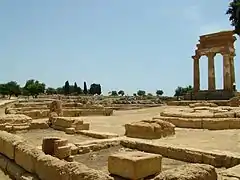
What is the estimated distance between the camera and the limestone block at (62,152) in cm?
827

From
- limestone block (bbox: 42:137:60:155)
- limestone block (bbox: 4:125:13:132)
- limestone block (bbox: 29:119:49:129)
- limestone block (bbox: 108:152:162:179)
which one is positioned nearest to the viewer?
limestone block (bbox: 108:152:162:179)

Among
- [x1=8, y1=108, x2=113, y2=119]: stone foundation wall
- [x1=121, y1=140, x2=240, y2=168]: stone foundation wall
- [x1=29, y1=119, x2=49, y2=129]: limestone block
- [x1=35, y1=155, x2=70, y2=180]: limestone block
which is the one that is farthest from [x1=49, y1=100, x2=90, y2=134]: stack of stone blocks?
[x1=35, y1=155, x2=70, y2=180]: limestone block

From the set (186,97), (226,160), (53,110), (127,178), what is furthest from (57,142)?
(186,97)

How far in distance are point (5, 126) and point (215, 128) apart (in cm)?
1025

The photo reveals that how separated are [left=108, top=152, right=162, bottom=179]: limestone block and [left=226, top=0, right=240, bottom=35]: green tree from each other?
26.3 metres

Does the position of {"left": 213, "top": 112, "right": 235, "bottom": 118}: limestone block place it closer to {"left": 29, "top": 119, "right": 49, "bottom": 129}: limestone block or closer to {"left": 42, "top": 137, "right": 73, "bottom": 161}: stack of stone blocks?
{"left": 29, "top": 119, "right": 49, "bottom": 129}: limestone block

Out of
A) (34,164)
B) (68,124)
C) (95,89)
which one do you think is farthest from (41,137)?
(95,89)

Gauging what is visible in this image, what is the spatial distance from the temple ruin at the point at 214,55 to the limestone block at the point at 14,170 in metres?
27.9

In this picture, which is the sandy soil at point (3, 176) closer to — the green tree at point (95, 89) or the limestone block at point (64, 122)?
the limestone block at point (64, 122)

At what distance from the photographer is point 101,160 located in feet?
28.6

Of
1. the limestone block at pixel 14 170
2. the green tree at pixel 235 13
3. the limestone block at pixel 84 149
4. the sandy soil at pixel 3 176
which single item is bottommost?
the sandy soil at pixel 3 176

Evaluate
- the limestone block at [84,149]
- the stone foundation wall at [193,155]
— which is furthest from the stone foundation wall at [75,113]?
the stone foundation wall at [193,155]

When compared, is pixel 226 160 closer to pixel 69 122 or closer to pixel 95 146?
pixel 95 146

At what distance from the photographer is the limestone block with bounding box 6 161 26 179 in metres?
7.29
